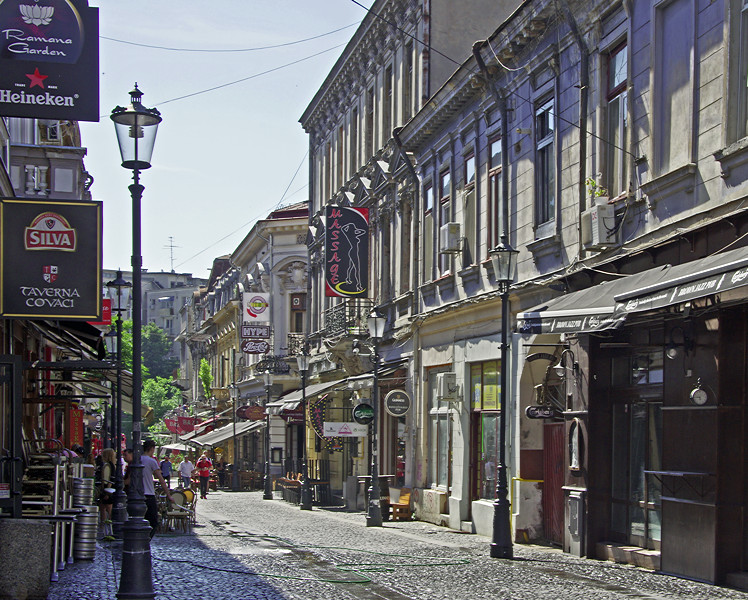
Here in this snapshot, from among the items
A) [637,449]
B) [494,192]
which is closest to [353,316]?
[494,192]

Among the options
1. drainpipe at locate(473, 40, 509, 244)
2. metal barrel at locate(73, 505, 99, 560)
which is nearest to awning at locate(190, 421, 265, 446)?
drainpipe at locate(473, 40, 509, 244)

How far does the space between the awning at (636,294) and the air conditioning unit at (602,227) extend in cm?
62

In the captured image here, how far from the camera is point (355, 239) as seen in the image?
106 ft

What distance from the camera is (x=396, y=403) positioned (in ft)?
86.6

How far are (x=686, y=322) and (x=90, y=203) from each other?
7762 mm

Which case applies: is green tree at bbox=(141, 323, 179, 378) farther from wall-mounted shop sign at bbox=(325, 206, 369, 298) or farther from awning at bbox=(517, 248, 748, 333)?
awning at bbox=(517, 248, 748, 333)

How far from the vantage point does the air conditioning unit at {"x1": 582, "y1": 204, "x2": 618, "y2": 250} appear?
54.0ft

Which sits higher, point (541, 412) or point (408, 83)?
point (408, 83)

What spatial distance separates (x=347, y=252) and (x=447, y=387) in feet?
28.4

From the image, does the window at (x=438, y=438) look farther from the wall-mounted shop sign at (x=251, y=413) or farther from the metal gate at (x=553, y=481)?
the wall-mounted shop sign at (x=251, y=413)

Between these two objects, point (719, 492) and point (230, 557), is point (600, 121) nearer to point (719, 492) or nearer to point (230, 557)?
point (719, 492)

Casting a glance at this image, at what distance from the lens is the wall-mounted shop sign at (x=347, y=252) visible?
31938mm

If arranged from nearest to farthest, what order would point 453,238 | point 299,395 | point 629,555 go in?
1. point 629,555
2. point 453,238
3. point 299,395

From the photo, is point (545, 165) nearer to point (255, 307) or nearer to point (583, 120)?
point (583, 120)
